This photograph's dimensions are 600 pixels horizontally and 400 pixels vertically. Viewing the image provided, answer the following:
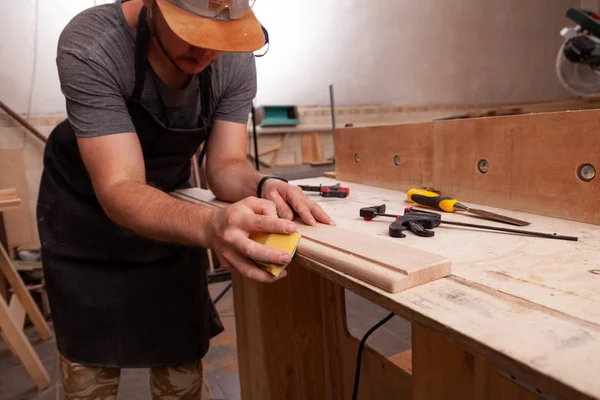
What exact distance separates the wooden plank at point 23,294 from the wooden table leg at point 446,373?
245 centimetres

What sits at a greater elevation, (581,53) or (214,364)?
(581,53)

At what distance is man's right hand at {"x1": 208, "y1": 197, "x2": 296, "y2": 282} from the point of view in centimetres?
67

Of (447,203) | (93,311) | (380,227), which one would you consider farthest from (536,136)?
(93,311)

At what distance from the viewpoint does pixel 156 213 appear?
2.87 ft

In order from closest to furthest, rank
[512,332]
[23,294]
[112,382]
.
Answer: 1. [512,332]
2. [112,382]
3. [23,294]

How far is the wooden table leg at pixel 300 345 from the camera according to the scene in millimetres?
Result: 1288

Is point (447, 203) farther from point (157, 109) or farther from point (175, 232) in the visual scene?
point (157, 109)

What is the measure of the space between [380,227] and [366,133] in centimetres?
54

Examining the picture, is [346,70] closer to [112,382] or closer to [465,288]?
[112,382]

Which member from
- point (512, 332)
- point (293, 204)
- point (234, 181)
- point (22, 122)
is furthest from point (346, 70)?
point (512, 332)

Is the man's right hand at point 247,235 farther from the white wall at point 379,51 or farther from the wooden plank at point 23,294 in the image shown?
the white wall at point 379,51

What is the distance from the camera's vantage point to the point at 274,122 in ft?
11.2

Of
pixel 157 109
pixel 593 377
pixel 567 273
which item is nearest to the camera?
pixel 593 377

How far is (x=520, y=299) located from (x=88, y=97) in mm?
998
